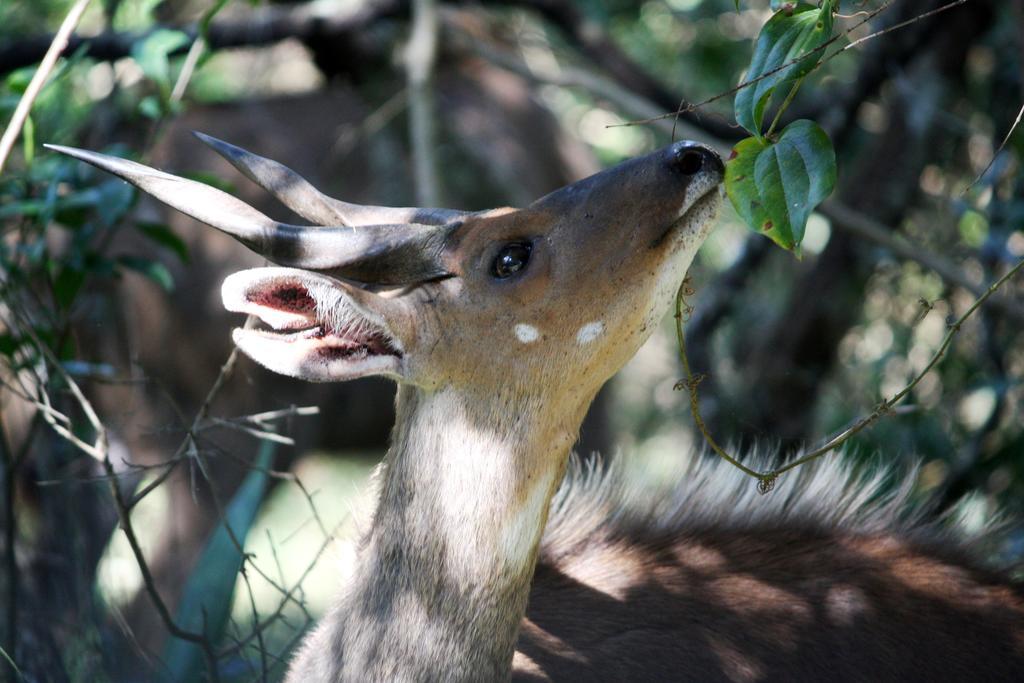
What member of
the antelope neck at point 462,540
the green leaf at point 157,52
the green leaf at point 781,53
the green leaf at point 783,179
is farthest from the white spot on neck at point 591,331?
the green leaf at point 157,52

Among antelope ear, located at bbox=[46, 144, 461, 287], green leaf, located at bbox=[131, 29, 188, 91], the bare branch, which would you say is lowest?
antelope ear, located at bbox=[46, 144, 461, 287]

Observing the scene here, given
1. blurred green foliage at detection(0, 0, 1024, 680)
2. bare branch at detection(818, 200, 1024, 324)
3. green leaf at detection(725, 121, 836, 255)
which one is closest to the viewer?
green leaf at detection(725, 121, 836, 255)

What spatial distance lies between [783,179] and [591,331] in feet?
2.01

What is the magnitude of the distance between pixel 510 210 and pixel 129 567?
207 inches

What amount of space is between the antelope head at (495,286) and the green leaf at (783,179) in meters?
0.29

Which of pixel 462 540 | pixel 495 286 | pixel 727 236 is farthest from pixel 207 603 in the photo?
pixel 727 236

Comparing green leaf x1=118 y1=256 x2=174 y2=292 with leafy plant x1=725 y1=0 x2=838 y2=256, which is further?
green leaf x1=118 y1=256 x2=174 y2=292

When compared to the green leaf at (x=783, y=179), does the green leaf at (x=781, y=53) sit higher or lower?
higher

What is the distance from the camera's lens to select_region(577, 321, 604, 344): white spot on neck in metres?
2.78

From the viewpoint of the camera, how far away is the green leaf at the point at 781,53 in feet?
7.68

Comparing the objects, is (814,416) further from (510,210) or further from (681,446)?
(510,210)

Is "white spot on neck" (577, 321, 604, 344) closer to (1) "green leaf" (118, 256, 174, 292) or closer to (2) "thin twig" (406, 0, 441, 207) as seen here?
(1) "green leaf" (118, 256, 174, 292)

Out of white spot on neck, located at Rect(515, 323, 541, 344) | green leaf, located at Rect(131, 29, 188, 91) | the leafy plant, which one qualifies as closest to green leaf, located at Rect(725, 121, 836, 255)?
the leafy plant

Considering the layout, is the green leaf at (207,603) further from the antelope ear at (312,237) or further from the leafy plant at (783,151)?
the leafy plant at (783,151)
